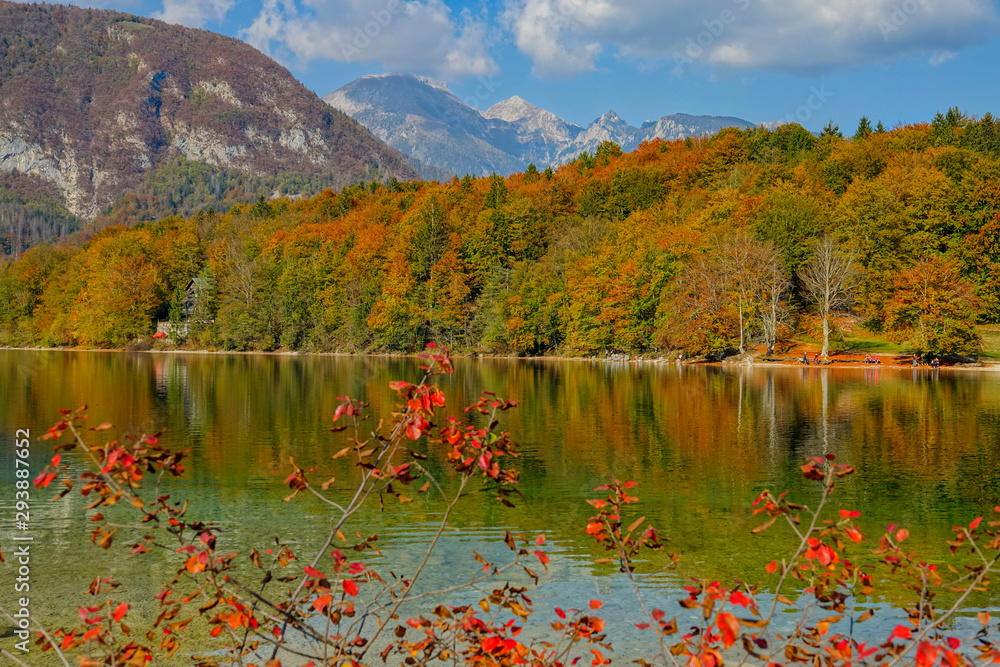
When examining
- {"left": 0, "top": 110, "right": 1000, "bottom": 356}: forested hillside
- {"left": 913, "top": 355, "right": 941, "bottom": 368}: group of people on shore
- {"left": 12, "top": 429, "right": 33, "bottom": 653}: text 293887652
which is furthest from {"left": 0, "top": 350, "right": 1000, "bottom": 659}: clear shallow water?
{"left": 0, "top": 110, "right": 1000, "bottom": 356}: forested hillside

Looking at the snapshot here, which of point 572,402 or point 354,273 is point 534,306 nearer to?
point 354,273

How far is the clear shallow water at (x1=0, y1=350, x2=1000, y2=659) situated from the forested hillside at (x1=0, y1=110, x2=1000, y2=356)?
90.2 ft

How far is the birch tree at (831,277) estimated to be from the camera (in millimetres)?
62344

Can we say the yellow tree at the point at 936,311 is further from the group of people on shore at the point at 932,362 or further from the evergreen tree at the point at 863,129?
the evergreen tree at the point at 863,129

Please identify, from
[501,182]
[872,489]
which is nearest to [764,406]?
[872,489]

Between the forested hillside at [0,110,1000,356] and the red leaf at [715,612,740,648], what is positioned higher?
the forested hillside at [0,110,1000,356]

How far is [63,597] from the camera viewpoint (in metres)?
8.84

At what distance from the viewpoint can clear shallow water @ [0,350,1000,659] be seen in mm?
10203

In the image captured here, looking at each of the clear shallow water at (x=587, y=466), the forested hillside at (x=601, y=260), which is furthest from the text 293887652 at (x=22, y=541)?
the forested hillside at (x=601, y=260)

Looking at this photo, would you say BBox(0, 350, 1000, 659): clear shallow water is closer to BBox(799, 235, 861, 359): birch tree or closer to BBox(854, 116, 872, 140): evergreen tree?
BBox(799, 235, 861, 359): birch tree

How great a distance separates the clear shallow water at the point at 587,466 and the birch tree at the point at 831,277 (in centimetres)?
2393

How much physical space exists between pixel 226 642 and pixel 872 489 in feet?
44.3

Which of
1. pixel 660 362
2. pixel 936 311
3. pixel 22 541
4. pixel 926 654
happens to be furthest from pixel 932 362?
pixel 926 654

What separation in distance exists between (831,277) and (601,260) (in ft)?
79.4
